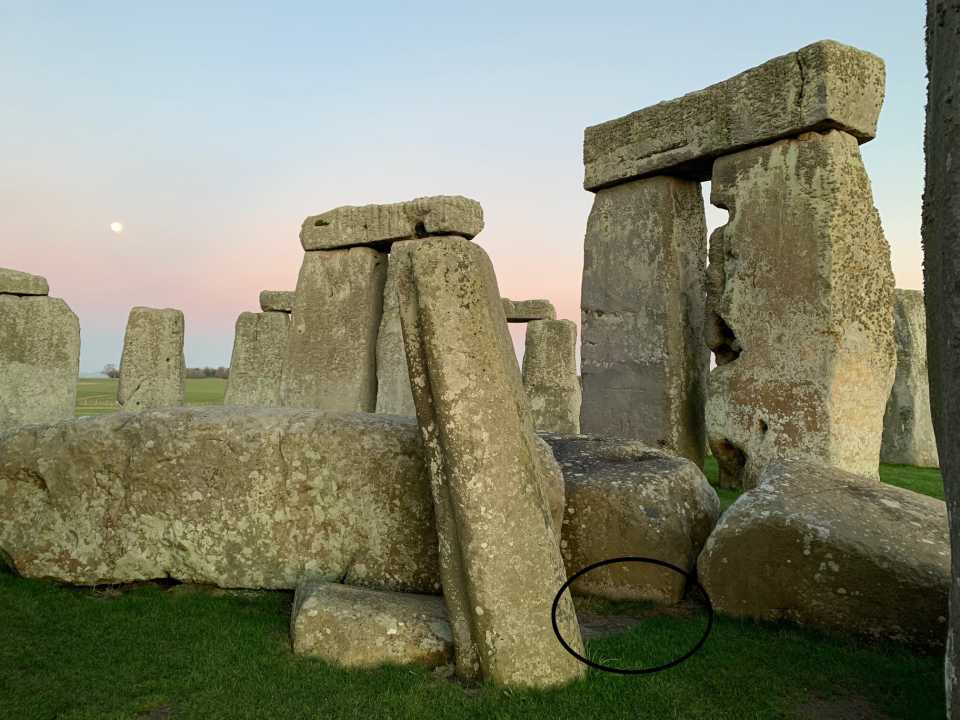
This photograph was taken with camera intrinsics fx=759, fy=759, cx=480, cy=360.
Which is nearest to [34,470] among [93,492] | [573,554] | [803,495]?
[93,492]

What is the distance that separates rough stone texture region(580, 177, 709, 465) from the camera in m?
7.78

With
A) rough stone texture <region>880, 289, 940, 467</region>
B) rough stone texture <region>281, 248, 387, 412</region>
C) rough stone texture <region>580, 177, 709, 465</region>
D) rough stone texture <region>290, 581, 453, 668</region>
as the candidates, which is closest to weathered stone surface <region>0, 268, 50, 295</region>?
rough stone texture <region>281, 248, 387, 412</region>

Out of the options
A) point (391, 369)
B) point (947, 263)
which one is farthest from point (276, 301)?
point (947, 263)

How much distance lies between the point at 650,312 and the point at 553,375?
595 cm

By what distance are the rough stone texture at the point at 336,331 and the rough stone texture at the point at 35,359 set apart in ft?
13.7

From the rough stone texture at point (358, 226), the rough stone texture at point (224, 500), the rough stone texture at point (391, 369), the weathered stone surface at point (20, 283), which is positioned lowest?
the rough stone texture at point (224, 500)

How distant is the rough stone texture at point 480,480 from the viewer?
9.43ft

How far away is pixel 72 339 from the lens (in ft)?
35.6

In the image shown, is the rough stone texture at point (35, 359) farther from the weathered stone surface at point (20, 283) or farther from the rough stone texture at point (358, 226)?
the rough stone texture at point (358, 226)

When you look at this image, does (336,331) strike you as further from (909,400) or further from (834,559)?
(909,400)

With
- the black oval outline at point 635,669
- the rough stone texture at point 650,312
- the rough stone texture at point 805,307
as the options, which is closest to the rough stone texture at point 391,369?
the rough stone texture at point 650,312

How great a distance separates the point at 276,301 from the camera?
13.5 meters

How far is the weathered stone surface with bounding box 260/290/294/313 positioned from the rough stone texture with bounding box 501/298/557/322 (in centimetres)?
410

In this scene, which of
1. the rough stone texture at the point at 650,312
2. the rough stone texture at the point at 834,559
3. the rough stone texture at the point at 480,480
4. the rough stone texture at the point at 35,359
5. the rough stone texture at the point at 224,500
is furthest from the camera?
the rough stone texture at the point at 35,359
